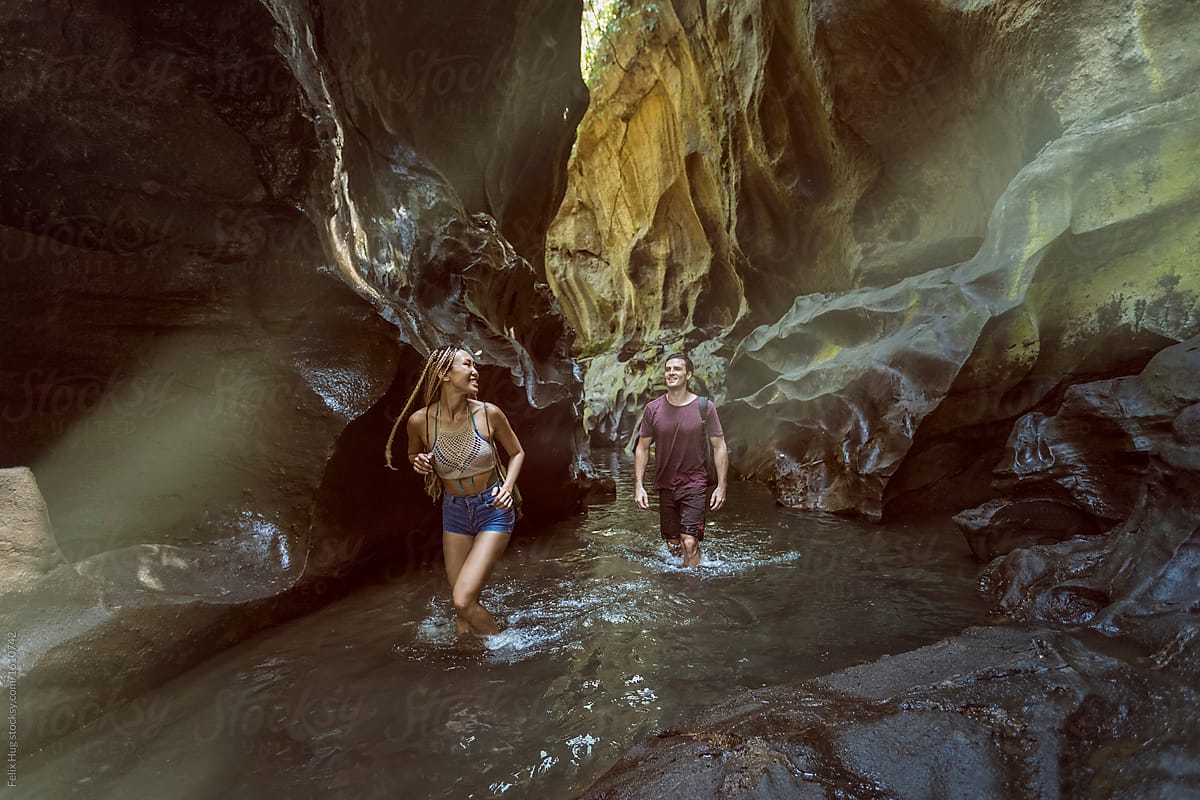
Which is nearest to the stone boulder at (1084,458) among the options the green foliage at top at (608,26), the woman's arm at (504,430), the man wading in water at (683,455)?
the man wading in water at (683,455)

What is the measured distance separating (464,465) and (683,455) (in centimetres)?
222

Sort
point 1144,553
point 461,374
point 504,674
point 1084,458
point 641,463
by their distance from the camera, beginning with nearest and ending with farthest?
point 1144,553 → point 504,674 → point 461,374 → point 1084,458 → point 641,463

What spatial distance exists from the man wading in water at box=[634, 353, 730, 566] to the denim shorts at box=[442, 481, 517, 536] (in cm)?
171

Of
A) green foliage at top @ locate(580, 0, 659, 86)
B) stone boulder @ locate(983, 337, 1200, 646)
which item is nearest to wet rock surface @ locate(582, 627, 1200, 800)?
stone boulder @ locate(983, 337, 1200, 646)

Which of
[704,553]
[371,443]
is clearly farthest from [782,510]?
[371,443]

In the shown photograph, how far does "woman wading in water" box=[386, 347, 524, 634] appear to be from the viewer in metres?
3.88

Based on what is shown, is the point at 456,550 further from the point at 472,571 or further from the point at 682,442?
the point at 682,442

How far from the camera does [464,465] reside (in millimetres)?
3895

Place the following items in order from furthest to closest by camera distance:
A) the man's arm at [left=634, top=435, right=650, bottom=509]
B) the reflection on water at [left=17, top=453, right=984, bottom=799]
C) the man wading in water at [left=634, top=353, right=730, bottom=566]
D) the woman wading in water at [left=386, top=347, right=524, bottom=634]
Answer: the man's arm at [left=634, top=435, right=650, bottom=509]
the man wading in water at [left=634, top=353, right=730, bottom=566]
the woman wading in water at [left=386, top=347, right=524, bottom=634]
the reflection on water at [left=17, top=453, right=984, bottom=799]

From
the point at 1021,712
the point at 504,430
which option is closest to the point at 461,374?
the point at 504,430

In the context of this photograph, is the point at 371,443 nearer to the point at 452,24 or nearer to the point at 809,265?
the point at 452,24

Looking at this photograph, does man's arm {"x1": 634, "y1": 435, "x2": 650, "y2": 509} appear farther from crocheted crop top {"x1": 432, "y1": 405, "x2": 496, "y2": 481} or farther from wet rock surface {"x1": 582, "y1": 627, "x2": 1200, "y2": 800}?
wet rock surface {"x1": 582, "y1": 627, "x2": 1200, "y2": 800}

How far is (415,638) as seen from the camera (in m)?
4.04

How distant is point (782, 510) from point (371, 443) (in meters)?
5.51
